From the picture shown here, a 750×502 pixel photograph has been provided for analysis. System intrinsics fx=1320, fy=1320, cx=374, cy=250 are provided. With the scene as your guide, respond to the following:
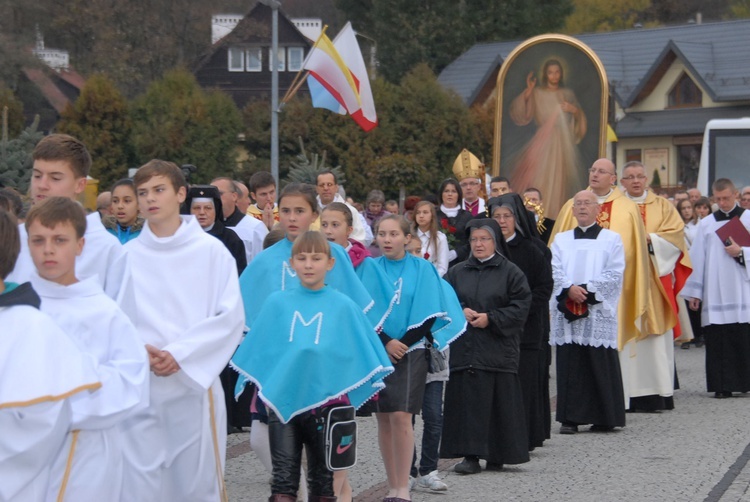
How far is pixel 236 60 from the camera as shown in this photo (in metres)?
60.5

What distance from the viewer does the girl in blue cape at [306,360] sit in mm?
6230

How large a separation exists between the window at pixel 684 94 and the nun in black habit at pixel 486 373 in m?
46.2

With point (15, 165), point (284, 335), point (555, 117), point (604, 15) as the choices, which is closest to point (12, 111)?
point (555, 117)

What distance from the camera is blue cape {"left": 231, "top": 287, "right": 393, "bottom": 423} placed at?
6227mm

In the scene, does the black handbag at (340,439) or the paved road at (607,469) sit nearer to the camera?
the black handbag at (340,439)

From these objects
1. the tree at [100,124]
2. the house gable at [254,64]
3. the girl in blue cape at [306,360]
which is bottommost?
the girl in blue cape at [306,360]

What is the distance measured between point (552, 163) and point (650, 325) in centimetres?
636

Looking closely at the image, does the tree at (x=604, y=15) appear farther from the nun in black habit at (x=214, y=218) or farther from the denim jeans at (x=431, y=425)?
the denim jeans at (x=431, y=425)

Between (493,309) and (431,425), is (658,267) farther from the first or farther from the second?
(431,425)

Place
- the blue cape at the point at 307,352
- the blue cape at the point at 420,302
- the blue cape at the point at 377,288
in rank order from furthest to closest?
the blue cape at the point at 420,302, the blue cape at the point at 377,288, the blue cape at the point at 307,352

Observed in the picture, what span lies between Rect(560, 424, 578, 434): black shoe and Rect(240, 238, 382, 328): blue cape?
168 inches

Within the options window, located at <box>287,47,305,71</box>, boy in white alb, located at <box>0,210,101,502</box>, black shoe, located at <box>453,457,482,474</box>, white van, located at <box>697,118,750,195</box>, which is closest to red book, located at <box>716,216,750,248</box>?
black shoe, located at <box>453,457,482,474</box>

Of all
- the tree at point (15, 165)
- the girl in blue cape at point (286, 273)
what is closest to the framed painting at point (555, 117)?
the tree at point (15, 165)

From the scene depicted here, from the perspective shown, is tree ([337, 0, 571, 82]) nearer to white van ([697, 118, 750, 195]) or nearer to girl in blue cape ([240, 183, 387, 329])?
white van ([697, 118, 750, 195])
